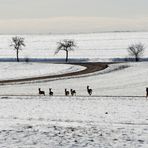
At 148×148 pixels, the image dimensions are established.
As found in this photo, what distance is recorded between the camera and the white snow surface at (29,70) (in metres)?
68.1

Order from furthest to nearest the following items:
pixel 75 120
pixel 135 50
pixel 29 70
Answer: pixel 135 50
pixel 29 70
pixel 75 120

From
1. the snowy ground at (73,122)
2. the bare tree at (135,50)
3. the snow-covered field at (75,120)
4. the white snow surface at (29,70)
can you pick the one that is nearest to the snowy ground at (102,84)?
the snow-covered field at (75,120)

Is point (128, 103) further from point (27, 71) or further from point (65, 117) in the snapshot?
point (27, 71)

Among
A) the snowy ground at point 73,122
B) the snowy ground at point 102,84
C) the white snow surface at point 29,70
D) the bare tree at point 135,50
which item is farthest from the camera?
the bare tree at point 135,50

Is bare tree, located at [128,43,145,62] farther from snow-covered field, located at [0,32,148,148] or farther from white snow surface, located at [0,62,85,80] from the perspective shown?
snow-covered field, located at [0,32,148,148]

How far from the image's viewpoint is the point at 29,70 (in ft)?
247

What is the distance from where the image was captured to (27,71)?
73.9 meters

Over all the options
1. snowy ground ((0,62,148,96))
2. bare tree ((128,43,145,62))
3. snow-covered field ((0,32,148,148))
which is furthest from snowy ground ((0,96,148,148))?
bare tree ((128,43,145,62))

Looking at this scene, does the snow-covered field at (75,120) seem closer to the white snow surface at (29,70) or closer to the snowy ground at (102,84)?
the snowy ground at (102,84)

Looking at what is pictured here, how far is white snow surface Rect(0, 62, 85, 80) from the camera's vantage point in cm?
6806

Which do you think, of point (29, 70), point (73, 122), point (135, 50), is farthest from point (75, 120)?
point (135, 50)

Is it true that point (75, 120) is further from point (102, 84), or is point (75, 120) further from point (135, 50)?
point (135, 50)

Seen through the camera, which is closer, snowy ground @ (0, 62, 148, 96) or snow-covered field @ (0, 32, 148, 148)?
snow-covered field @ (0, 32, 148, 148)

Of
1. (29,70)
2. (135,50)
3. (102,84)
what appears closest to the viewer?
(102,84)
